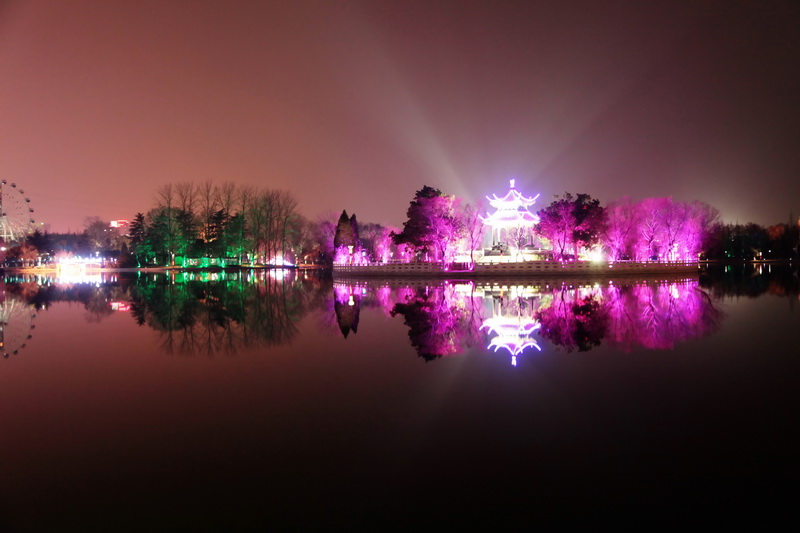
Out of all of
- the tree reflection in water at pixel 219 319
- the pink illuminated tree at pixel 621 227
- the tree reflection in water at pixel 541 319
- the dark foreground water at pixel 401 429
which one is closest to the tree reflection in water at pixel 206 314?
the tree reflection in water at pixel 219 319

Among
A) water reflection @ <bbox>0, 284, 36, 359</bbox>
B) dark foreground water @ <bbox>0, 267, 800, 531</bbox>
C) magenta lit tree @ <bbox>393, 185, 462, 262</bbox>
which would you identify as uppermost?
magenta lit tree @ <bbox>393, 185, 462, 262</bbox>

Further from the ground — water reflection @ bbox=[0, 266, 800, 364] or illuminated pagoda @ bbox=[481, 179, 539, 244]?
illuminated pagoda @ bbox=[481, 179, 539, 244]

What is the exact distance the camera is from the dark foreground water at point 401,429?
548cm

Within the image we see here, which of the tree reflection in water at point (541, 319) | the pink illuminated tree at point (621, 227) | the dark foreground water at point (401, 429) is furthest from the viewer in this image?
the pink illuminated tree at point (621, 227)

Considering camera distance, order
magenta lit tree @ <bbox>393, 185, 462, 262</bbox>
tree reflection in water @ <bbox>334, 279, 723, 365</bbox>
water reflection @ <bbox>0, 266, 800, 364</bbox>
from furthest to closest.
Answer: magenta lit tree @ <bbox>393, 185, 462, 262</bbox>
water reflection @ <bbox>0, 266, 800, 364</bbox>
tree reflection in water @ <bbox>334, 279, 723, 365</bbox>

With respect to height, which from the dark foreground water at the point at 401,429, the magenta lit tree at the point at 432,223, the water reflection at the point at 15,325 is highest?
the magenta lit tree at the point at 432,223

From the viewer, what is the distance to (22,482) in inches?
241

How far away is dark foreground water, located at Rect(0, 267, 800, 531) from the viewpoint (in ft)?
18.0

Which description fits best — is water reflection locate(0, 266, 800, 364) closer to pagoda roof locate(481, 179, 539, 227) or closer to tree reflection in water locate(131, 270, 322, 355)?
tree reflection in water locate(131, 270, 322, 355)

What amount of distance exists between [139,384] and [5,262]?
10244 cm

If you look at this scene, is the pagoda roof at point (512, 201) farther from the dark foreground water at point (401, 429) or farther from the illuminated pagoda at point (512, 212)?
the dark foreground water at point (401, 429)

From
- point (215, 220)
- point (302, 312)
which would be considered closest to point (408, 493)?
point (302, 312)

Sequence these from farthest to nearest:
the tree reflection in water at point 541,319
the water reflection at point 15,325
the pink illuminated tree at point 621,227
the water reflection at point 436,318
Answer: the pink illuminated tree at point 621,227 < the water reflection at point 15,325 < the water reflection at point 436,318 < the tree reflection in water at point 541,319

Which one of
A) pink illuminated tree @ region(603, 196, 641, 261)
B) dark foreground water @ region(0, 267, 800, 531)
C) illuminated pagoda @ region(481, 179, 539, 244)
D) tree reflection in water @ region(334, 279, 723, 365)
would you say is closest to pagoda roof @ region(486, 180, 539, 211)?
illuminated pagoda @ region(481, 179, 539, 244)
